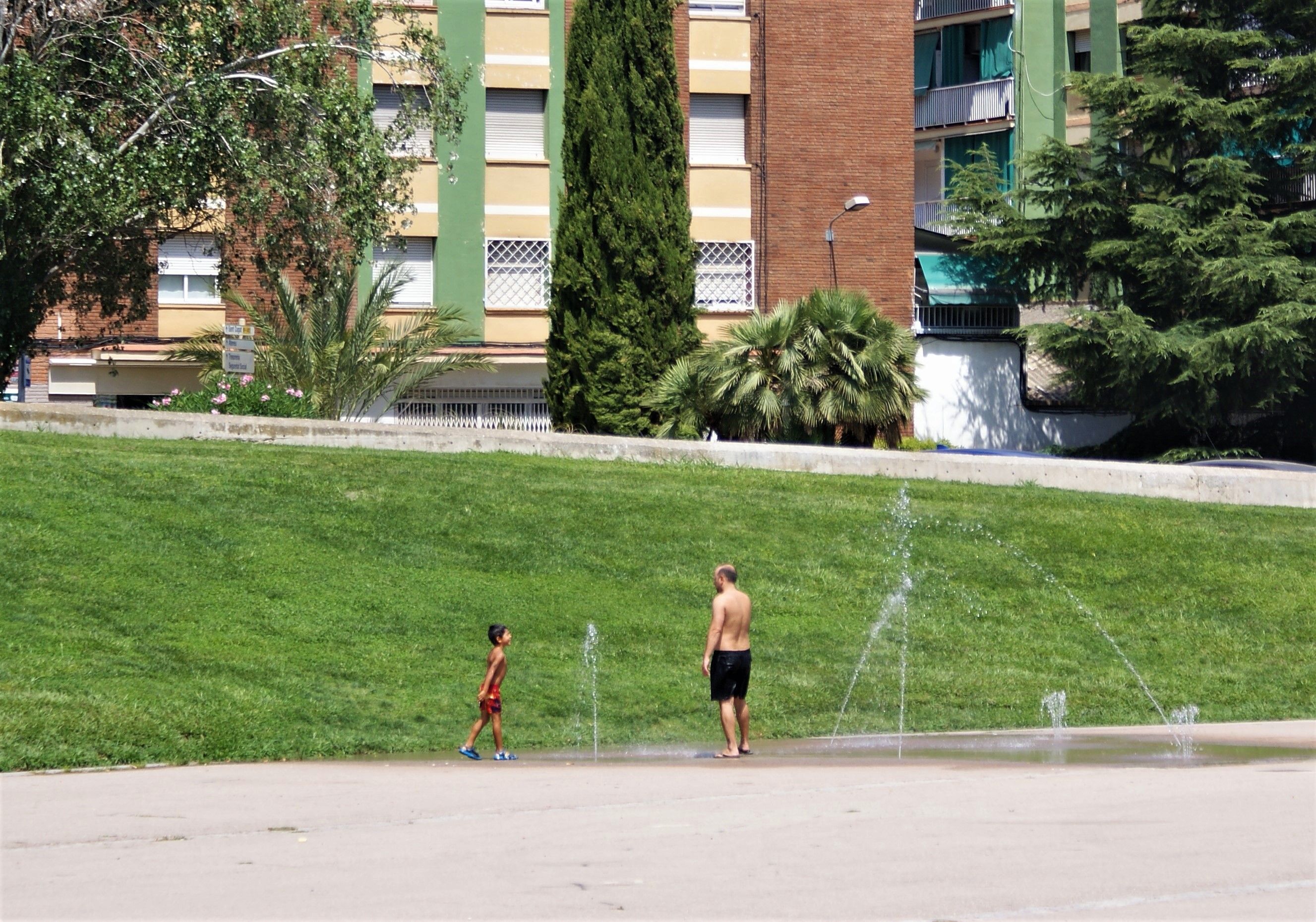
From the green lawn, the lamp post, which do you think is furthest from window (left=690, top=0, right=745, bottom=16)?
the green lawn

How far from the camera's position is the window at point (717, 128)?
34.5 meters

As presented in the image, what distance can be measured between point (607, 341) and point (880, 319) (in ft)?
16.1

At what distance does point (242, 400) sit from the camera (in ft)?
81.8

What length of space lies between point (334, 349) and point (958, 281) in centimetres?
1536

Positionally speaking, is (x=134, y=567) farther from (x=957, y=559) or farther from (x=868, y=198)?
(x=868, y=198)

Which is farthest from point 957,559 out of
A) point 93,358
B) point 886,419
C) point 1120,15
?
point 1120,15

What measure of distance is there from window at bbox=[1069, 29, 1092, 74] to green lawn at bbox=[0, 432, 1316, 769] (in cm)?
2254

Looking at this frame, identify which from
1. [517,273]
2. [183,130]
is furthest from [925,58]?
[183,130]

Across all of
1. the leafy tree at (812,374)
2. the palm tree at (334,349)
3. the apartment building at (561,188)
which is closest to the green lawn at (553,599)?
the leafy tree at (812,374)

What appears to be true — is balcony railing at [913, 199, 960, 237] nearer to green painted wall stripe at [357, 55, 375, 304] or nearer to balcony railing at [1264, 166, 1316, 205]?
balcony railing at [1264, 166, 1316, 205]

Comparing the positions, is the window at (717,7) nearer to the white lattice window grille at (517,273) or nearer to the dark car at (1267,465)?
the white lattice window grille at (517,273)

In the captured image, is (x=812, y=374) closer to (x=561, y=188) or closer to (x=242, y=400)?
(x=561, y=188)

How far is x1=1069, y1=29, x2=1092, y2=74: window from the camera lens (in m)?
42.1

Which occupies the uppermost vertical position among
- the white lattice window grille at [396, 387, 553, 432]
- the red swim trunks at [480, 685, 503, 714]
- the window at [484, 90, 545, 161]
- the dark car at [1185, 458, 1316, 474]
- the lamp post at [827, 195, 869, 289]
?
the window at [484, 90, 545, 161]
